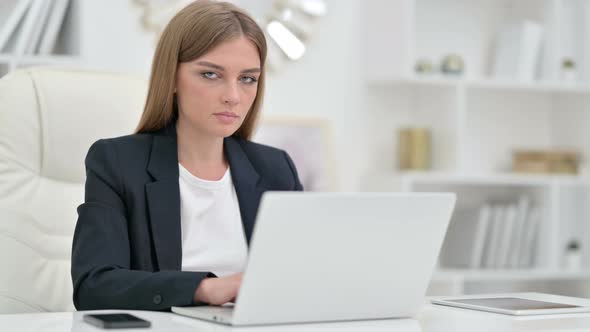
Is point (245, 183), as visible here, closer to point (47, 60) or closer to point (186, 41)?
point (186, 41)

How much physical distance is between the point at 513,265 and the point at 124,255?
7.76ft

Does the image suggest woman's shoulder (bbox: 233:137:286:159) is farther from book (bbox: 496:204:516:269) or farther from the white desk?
book (bbox: 496:204:516:269)

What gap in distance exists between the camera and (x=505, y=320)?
1.36 meters

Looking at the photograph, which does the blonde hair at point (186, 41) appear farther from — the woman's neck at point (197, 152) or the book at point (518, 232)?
the book at point (518, 232)

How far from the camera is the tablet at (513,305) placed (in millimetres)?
1408

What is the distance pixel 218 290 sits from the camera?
4.67ft

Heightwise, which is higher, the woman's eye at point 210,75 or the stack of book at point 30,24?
the stack of book at point 30,24

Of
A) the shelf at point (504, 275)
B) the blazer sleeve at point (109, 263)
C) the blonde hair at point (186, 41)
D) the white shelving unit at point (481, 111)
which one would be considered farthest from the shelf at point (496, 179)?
the blazer sleeve at point (109, 263)

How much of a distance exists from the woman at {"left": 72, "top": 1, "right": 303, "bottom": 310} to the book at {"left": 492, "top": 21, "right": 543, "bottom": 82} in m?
1.97

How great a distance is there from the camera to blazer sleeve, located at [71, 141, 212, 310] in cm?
147

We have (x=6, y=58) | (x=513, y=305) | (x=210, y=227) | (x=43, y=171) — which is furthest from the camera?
(x=6, y=58)

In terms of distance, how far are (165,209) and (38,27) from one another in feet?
4.27

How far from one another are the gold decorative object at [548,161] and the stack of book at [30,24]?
6.46 feet

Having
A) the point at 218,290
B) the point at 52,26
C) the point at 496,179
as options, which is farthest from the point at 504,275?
the point at 218,290
